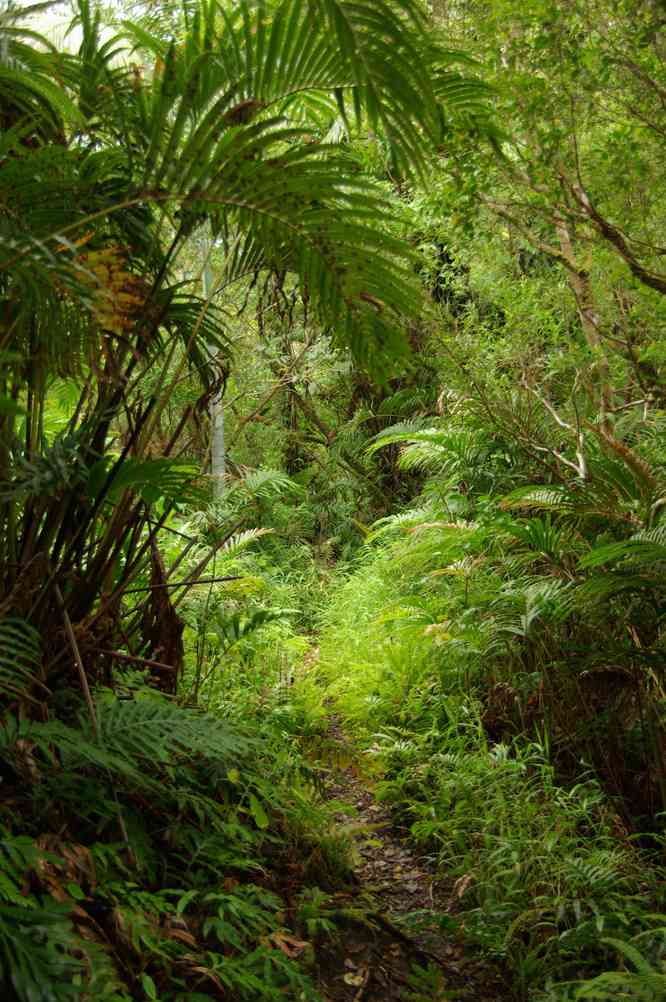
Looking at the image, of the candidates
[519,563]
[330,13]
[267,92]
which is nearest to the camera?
[330,13]

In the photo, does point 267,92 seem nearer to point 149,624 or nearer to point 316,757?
point 149,624

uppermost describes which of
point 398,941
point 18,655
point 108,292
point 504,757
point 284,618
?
point 108,292

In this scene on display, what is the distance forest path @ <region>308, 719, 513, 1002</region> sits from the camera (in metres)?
2.77

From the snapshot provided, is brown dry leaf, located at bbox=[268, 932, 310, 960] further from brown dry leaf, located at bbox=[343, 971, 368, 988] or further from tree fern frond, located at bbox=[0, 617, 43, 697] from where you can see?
tree fern frond, located at bbox=[0, 617, 43, 697]

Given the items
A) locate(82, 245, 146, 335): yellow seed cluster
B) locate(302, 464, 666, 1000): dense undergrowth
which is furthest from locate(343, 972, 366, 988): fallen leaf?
locate(82, 245, 146, 335): yellow seed cluster

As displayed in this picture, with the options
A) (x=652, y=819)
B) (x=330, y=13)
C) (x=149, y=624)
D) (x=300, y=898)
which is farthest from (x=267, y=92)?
(x=652, y=819)

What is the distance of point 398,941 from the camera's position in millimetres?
3043

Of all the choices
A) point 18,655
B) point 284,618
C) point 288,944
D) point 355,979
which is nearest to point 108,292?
point 18,655

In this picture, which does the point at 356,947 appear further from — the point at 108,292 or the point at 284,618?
the point at 284,618

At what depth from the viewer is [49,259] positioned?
1920 millimetres

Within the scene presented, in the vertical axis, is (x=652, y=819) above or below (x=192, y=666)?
below

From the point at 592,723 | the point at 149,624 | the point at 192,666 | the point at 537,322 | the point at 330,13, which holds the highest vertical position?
the point at 330,13

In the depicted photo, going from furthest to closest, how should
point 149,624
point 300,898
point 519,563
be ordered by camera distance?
1. point 519,563
2. point 149,624
3. point 300,898

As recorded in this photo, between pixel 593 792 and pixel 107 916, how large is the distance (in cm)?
228
